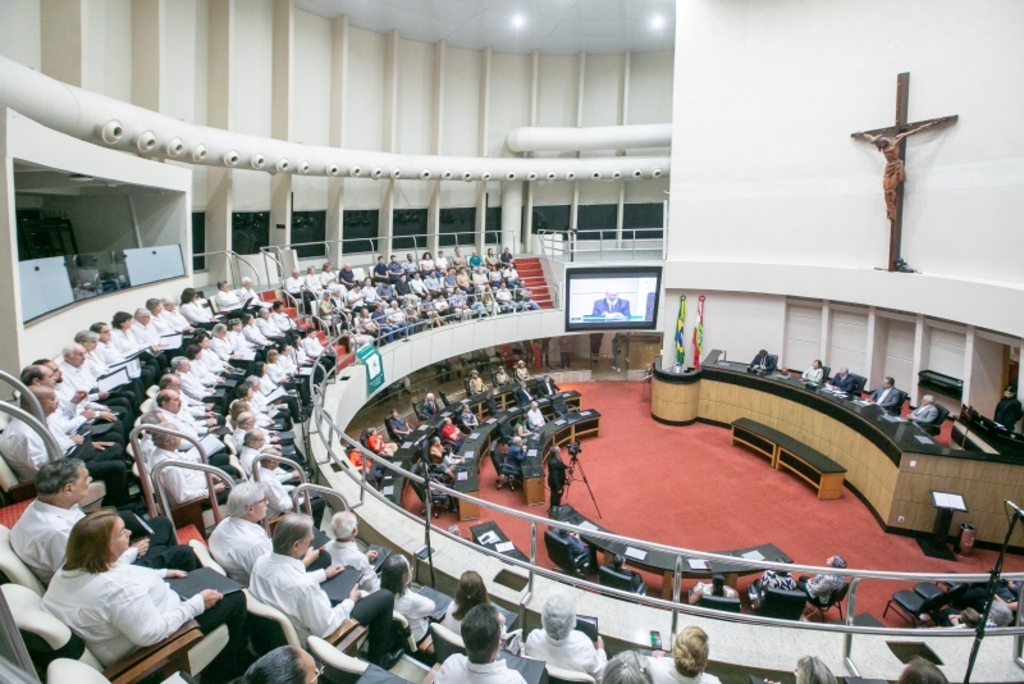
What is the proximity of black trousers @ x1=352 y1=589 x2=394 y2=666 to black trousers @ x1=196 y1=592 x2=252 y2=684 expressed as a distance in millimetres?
634

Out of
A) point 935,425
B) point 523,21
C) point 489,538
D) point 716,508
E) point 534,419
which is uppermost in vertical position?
point 523,21

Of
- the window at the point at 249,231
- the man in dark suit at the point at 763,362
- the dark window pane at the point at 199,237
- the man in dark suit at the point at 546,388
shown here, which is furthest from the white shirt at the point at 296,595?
the window at the point at 249,231

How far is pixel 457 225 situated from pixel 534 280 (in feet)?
13.0

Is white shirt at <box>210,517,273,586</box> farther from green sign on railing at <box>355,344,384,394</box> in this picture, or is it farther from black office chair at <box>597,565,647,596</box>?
green sign on railing at <box>355,344,384,394</box>

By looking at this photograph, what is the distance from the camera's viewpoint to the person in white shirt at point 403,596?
4109 millimetres

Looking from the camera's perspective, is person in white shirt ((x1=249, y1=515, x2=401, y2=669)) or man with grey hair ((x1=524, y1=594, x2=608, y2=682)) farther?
man with grey hair ((x1=524, y1=594, x2=608, y2=682))

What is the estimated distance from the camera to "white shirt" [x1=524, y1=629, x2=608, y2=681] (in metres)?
3.76

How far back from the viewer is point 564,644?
3787 mm

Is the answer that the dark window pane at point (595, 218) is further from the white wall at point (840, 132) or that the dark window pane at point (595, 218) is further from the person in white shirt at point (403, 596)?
the person in white shirt at point (403, 596)

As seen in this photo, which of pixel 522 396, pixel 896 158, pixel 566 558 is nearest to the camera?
pixel 566 558

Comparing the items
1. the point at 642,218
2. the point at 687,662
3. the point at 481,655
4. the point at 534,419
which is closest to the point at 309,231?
the point at 534,419

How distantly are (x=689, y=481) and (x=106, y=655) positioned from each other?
426 inches

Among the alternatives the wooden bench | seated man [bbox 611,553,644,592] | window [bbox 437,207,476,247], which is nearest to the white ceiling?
window [bbox 437,207,476,247]

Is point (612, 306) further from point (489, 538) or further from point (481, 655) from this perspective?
point (481, 655)
